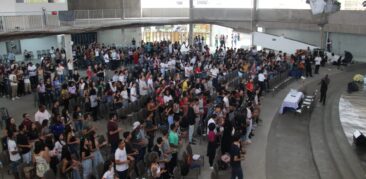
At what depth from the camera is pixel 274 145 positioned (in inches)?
479

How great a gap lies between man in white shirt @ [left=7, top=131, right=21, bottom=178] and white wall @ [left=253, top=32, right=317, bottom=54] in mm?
22634

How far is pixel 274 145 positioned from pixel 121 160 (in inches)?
237

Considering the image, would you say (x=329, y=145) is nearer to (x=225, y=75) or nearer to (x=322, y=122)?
(x=322, y=122)

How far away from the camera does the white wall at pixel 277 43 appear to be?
89.9 ft

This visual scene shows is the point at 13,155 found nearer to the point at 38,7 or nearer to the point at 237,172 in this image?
the point at 237,172

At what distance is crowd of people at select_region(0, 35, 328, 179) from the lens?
28.3 feet

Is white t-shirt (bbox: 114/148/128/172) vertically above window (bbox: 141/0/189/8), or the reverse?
window (bbox: 141/0/189/8)

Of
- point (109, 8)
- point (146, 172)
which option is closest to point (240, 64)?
point (146, 172)

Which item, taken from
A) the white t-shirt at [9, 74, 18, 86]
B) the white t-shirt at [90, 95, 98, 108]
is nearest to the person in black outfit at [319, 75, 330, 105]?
the white t-shirt at [90, 95, 98, 108]

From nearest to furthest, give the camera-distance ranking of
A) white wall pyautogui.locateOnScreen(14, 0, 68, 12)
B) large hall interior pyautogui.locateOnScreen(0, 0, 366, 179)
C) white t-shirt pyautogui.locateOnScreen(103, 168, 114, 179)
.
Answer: white t-shirt pyautogui.locateOnScreen(103, 168, 114, 179)
large hall interior pyautogui.locateOnScreen(0, 0, 366, 179)
white wall pyautogui.locateOnScreen(14, 0, 68, 12)

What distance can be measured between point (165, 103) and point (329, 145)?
5712mm

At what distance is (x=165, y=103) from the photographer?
12.8 m

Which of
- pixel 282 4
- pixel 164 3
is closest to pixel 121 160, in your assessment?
pixel 282 4

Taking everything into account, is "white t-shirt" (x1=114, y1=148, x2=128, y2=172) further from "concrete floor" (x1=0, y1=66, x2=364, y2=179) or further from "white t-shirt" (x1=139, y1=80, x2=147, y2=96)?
"white t-shirt" (x1=139, y1=80, x2=147, y2=96)
